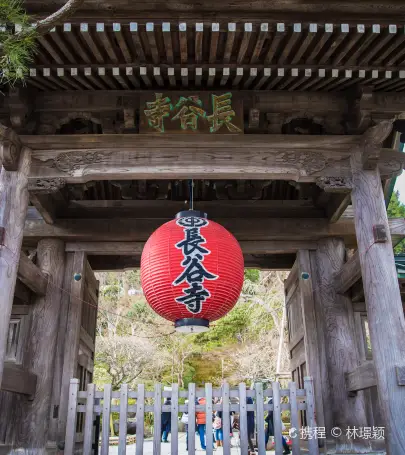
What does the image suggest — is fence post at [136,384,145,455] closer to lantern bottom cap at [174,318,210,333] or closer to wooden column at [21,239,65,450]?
lantern bottom cap at [174,318,210,333]

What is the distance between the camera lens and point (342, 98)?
5.30 metres

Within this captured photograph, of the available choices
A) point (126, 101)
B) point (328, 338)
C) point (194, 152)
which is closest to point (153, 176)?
point (194, 152)

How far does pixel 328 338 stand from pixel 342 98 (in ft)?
11.2

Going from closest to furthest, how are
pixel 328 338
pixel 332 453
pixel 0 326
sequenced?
pixel 0 326 < pixel 332 453 < pixel 328 338

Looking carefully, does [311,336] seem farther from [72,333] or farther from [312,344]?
[72,333]

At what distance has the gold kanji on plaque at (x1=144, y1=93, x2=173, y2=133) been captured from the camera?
5.11 metres

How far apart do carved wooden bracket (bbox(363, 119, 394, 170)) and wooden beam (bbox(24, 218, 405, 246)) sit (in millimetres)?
2000

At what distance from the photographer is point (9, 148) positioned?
4.93 metres

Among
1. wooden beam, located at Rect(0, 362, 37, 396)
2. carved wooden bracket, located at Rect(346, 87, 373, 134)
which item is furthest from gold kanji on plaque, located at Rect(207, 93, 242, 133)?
wooden beam, located at Rect(0, 362, 37, 396)

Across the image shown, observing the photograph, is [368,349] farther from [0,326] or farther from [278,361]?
[278,361]

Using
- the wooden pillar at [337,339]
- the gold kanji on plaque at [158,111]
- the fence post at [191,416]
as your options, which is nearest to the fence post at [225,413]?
the fence post at [191,416]

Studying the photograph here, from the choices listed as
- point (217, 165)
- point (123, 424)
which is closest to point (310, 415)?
point (123, 424)

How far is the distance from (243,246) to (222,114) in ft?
8.67

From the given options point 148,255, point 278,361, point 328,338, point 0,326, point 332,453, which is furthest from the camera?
point 278,361
